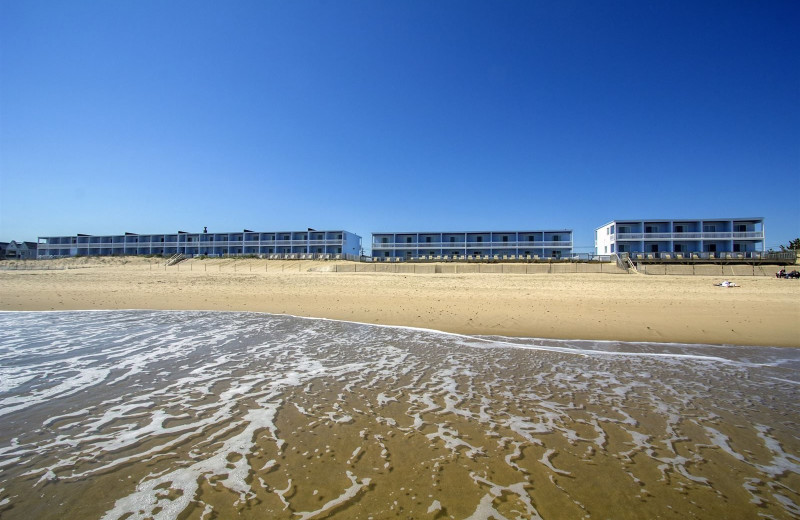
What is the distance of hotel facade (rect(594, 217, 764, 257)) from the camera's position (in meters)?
51.7

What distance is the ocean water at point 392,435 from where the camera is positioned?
2.66 m

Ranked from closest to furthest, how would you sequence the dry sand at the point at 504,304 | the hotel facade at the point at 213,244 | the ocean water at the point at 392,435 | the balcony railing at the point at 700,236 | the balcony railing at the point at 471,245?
the ocean water at the point at 392,435, the dry sand at the point at 504,304, the balcony railing at the point at 700,236, the balcony railing at the point at 471,245, the hotel facade at the point at 213,244

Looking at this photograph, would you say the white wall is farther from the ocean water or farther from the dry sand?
the ocean water

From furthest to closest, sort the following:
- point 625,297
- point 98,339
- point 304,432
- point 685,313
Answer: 1. point 625,297
2. point 685,313
3. point 98,339
4. point 304,432

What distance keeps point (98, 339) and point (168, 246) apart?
3248 inches

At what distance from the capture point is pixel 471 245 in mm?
63656

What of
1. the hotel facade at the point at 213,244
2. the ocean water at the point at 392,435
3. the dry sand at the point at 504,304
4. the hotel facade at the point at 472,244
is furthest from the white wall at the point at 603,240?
the ocean water at the point at 392,435

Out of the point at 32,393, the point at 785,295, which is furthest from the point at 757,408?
the point at 785,295

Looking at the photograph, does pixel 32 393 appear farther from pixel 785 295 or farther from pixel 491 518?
pixel 785 295

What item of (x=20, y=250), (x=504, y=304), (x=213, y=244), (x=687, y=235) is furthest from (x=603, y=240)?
(x=20, y=250)

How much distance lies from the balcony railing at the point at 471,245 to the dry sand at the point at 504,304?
121 ft

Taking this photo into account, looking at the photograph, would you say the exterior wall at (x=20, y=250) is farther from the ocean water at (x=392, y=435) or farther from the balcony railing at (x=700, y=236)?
the balcony railing at (x=700, y=236)

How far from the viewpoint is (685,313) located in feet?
41.1

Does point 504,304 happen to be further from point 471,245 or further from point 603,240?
point 603,240
